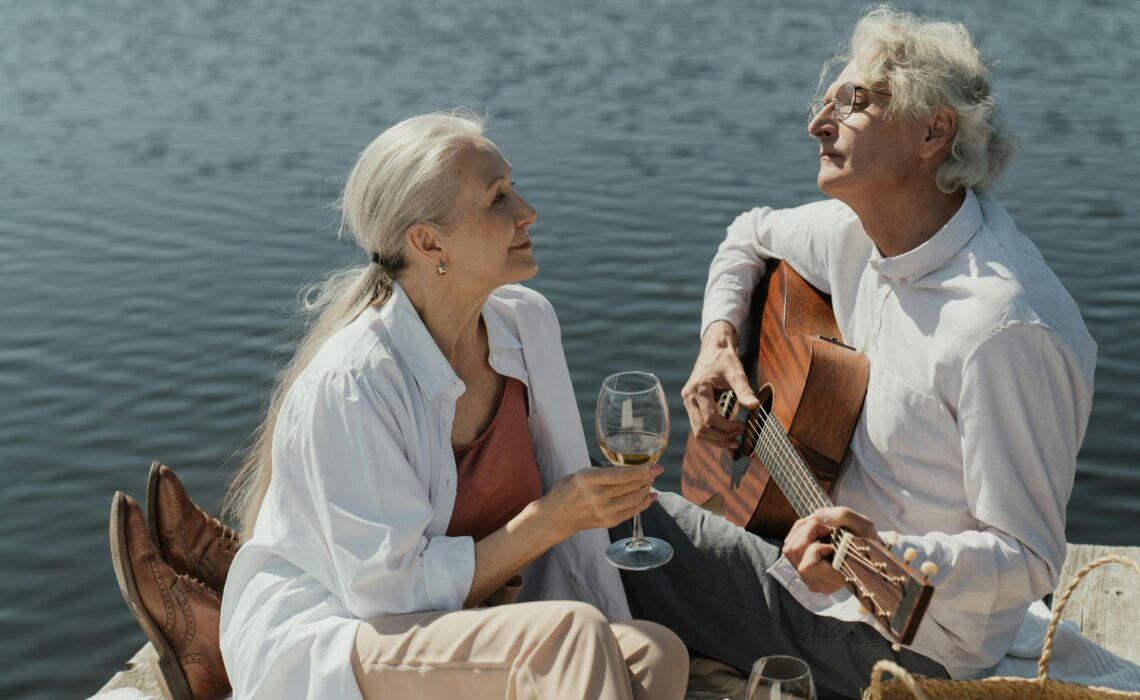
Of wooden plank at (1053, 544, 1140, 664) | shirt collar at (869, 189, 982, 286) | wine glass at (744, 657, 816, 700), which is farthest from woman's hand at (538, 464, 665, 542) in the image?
wooden plank at (1053, 544, 1140, 664)

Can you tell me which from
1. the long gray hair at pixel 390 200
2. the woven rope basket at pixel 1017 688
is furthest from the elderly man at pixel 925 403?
the long gray hair at pixel 390 200

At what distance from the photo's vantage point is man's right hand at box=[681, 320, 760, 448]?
4013 mm

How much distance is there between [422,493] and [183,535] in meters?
1.06

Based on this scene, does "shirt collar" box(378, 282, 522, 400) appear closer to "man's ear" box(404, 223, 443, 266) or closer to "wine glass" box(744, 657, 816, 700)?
"man's ear" box(404, 223, 443, 266)

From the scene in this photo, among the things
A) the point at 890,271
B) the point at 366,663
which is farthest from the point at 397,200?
the point at 890,271

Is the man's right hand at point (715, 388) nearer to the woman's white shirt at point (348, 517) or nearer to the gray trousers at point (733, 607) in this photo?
the gray trousers at point (733, 607)

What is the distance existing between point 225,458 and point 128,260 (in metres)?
2.91

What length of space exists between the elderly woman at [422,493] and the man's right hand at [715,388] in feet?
2.50

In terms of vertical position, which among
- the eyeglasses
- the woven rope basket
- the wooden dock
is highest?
the eyeglasses

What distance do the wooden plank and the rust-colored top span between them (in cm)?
170

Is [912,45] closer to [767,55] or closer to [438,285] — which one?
[438,285]

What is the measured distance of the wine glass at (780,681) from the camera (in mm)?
2219

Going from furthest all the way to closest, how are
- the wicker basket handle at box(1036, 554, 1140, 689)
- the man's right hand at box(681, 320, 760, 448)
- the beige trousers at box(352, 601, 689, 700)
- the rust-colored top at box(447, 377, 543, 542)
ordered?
1. the man's right hand at box(681, 320, 760, 448)
2. the rust-colored top at box(447, 377, 543, 542)
3. the beige trousers at box(352, 601, 689, 700)
4. the wicker basket handle at box(1036, 554, 1140, 689)

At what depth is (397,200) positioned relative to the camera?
10.3ft
